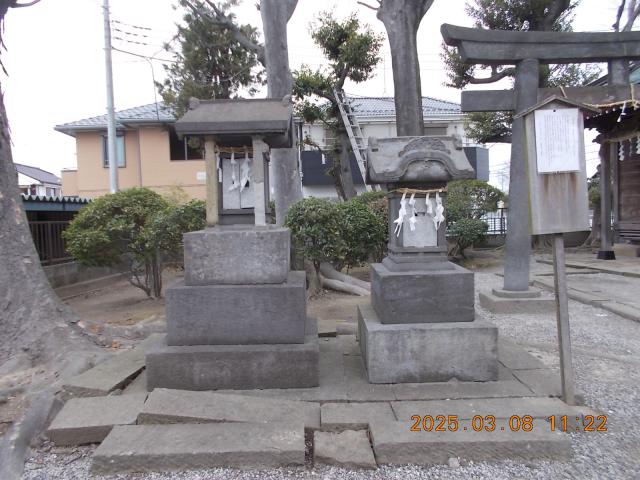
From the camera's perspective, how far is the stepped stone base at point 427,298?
12.9ft

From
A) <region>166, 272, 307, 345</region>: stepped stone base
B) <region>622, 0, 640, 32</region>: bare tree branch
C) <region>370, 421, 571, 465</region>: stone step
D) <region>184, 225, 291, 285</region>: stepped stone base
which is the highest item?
<region>622, 0, 640, 32</region>: bare tree branch

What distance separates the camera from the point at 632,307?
21.4ft

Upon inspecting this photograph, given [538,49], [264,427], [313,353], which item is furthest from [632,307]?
[264,427]

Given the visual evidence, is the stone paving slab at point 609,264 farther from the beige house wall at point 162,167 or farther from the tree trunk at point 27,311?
the beige house wall at point 162,167

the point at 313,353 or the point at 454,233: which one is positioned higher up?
the point at 454,233

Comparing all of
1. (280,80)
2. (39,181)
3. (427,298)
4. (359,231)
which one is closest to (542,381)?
(427,298)

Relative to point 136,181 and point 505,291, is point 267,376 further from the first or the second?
point 136,181

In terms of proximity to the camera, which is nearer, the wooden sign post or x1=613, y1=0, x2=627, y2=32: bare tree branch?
the wooden sign post

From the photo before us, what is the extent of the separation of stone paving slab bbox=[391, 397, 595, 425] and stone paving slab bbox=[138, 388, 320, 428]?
69cm

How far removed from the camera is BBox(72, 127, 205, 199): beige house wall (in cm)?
1816

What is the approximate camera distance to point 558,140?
10.8 ft

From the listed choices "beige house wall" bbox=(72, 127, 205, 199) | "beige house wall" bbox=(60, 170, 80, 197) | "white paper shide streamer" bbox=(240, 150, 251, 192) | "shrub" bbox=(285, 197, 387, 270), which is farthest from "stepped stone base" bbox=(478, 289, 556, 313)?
"beige house wall" bbox=(60, 170, 80, 197)

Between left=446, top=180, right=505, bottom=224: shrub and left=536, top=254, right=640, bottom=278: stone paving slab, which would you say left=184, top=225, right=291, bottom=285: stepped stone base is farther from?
left=446, top=180, right=505, bottom=224: shrub

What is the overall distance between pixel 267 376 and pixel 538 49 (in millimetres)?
6254
